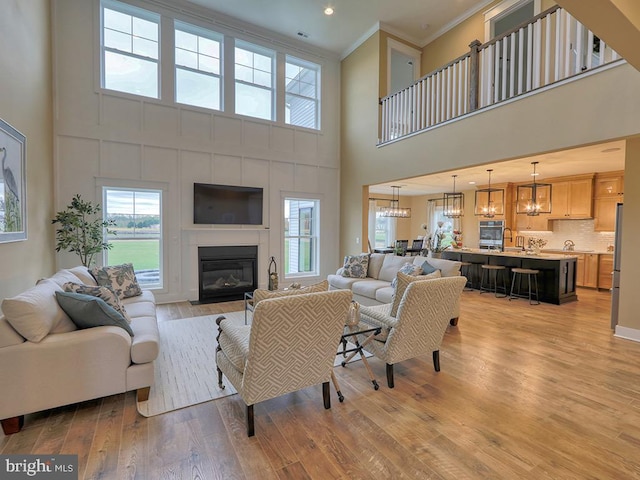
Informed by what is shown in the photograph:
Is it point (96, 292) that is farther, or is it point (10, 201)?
point (10, 201)

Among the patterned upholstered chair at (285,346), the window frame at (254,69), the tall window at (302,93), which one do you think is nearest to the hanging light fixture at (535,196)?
the tall window at (302,93)

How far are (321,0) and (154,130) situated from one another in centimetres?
380

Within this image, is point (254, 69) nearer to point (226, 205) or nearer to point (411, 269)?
point (226, 205)

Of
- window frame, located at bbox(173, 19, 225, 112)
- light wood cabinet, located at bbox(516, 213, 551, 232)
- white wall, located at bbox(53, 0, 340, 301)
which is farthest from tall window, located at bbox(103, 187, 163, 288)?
light wood cabinet, located at bbox(516, 213, 551, 232)

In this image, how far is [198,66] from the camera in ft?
19.8

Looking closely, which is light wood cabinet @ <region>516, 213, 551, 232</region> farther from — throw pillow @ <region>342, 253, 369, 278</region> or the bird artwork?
the bird artwork

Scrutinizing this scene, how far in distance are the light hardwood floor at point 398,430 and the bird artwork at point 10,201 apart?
1.96 metres

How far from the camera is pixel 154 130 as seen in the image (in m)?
5.58

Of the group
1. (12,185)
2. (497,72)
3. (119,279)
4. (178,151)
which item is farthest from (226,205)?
(497,72)

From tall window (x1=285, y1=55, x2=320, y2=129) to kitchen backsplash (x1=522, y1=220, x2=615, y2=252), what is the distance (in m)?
6.71

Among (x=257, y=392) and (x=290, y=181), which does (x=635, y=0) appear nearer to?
(x=257, y=392)

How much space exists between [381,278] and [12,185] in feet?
16.1

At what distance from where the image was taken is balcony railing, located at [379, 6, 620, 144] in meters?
3.73

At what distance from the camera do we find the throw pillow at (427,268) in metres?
4.29
